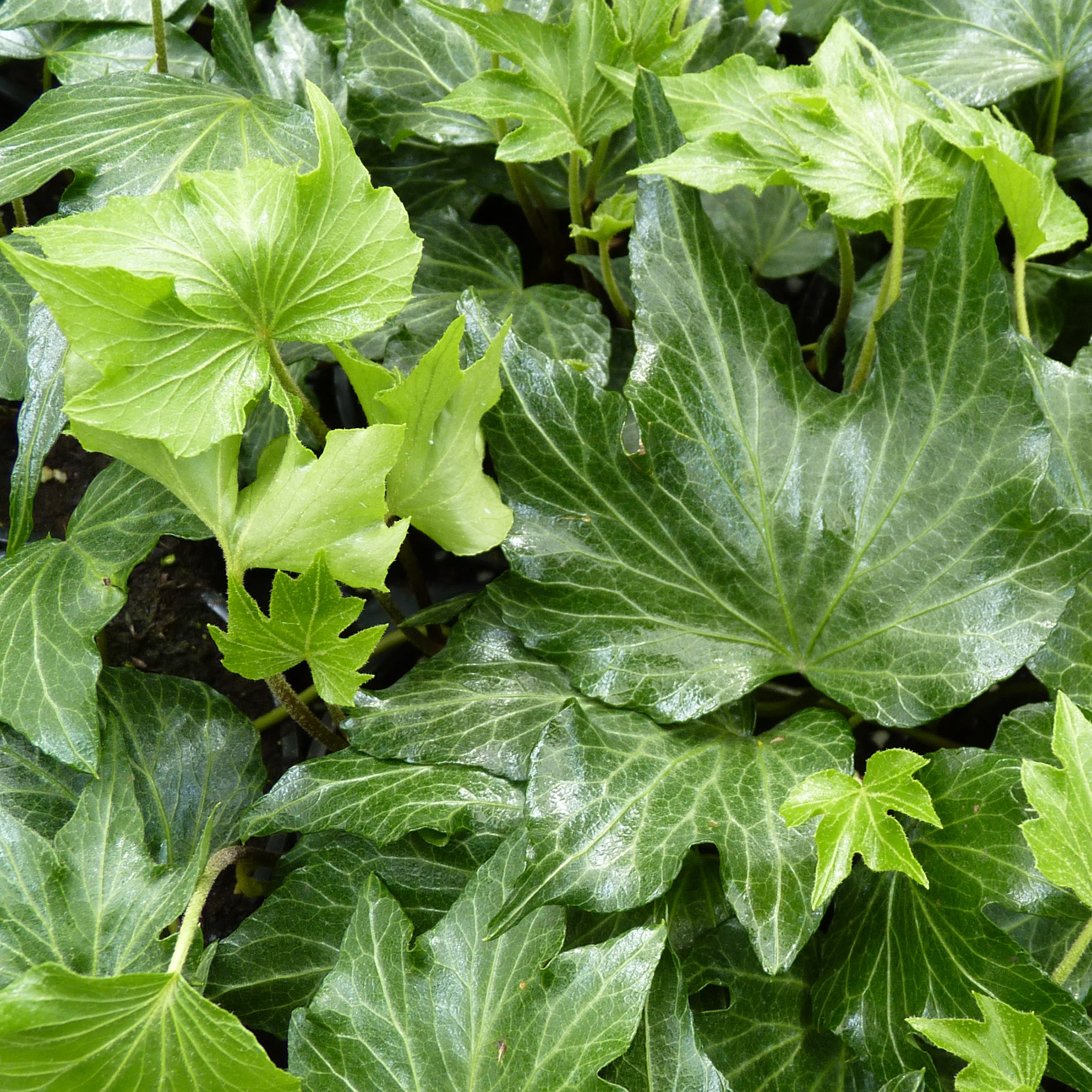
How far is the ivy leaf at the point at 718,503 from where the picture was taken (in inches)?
21.4

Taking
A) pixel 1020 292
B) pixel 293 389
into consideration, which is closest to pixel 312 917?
pixel 293 389

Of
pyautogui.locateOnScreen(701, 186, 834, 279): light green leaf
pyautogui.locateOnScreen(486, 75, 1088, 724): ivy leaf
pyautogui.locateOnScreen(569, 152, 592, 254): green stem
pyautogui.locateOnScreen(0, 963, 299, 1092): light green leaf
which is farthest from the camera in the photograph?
pyautogui.locateOnScreen(701, 186, 834, 279): light green leaf

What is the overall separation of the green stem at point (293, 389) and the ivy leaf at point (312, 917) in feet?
0.77

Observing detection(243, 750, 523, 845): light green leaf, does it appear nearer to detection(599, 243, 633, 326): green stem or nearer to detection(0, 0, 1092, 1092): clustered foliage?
detection(0, 0, 1092, 1092): clustered foliage

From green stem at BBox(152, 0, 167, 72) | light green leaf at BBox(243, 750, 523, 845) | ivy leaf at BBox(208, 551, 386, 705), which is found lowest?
light green leaf at BBox(243, 750, 523, 845)

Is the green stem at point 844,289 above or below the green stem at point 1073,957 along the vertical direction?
above

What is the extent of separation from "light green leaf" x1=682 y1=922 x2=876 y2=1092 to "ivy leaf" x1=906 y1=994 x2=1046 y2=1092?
0.10 meters

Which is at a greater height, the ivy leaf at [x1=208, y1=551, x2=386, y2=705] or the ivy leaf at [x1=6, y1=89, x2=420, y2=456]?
the ivy leaf at [x1=6, y1=89, x2=420, y2=456]

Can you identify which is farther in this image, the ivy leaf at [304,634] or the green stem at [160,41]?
the green stem at [160,41]

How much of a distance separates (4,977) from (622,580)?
1.21 feet

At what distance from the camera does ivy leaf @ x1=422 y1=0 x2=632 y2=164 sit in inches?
24.0

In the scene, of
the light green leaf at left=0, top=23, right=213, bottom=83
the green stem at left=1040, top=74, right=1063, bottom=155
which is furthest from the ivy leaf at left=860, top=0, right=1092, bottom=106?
the light green leaf at left=0, top=23, right=213, bottom=83

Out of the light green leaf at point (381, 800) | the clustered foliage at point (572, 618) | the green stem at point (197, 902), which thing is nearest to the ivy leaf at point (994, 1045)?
the clustered foliage at point (572, 618)

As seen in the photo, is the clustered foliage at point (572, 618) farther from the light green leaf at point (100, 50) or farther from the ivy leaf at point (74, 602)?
the light green leaf at point (100, 50)
